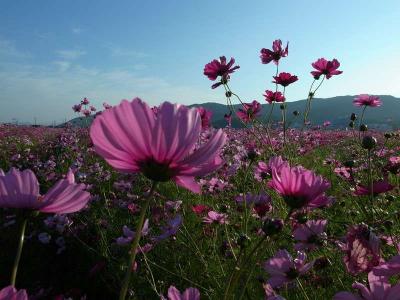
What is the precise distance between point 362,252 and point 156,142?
401 mm

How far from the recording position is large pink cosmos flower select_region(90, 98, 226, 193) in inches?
20.0

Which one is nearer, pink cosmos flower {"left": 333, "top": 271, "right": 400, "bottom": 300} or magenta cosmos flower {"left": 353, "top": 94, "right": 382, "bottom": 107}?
pink cosmos flower {"left": 333, "top": 271, "right": 400, "bottom": 300}

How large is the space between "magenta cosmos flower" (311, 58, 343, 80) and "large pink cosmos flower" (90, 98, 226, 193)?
Answer: 7.69ft

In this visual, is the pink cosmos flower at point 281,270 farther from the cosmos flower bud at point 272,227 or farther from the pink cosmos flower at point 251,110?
the pink cosmos flower at point 251,110

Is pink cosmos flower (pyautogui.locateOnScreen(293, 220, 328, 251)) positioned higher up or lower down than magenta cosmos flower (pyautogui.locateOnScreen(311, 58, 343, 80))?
lower down

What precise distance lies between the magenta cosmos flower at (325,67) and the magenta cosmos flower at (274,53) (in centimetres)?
21

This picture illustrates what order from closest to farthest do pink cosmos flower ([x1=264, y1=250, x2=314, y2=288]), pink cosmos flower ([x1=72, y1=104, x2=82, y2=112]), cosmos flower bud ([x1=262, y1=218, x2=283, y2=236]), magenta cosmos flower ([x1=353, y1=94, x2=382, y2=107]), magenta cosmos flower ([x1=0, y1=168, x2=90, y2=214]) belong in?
1. magenta cosmos flower ([x1=0, y1=168, x2=90, y2=214])
2. cosmos flower bud ([x1=262, y1=218, x2=283, y2=236])
3. pink cosmos flower ([x1=264, y1=250, x2=314, y2=288])
4. magenta cosmos flower ([x1=353, y1=94, x2=382, y2=107])
5. pink cosmos flower ([x1=72, y1=104, x2=82, y2=112])

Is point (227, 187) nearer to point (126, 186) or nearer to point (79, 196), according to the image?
point (126, 186)

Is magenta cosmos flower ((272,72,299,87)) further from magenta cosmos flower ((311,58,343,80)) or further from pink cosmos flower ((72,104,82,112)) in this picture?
pink cosmos flower ((72,104,82,112))

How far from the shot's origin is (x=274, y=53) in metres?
2.74

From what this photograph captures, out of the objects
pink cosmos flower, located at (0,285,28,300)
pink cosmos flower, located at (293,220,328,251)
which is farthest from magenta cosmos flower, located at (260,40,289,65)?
pink cosmos flower, located at (0,285,28,300)

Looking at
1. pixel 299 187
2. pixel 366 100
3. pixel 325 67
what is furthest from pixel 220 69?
pixel 299 187

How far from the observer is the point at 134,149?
1.72ft

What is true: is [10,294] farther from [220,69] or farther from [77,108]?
[77,108]
